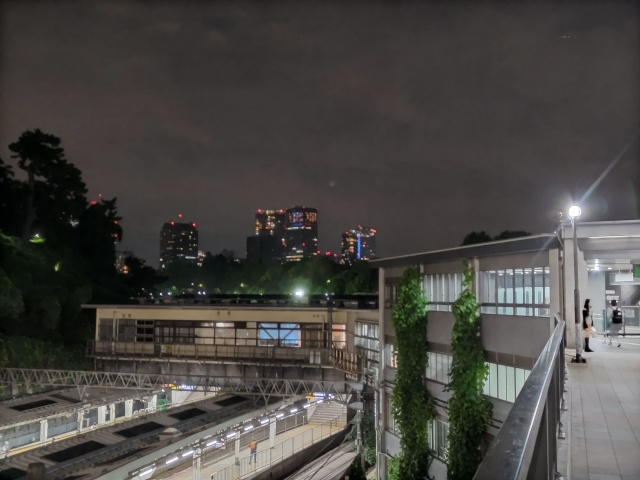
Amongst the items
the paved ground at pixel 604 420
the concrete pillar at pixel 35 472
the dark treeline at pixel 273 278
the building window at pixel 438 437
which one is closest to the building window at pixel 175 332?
the building window at pixel 438 437

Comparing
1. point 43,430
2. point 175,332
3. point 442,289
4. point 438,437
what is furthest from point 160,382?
point 442,289

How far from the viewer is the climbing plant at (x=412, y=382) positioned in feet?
72.3

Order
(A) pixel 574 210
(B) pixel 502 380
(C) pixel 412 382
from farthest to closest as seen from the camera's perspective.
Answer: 1. (C) pixel 412 382
2. (B) pixel 502 380
3. (A) pixel 574 210

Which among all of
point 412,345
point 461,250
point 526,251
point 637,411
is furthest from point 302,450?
point 637,411

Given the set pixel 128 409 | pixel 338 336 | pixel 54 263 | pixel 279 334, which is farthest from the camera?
pixel 54 263

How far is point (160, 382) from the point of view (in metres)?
36.1

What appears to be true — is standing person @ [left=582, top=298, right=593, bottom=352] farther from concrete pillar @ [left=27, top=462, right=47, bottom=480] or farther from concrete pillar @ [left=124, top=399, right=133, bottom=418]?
concrete pillar @ [left=124, top=399, right=133, bottom=418]

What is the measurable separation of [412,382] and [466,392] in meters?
4.25

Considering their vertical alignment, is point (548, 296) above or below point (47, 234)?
below

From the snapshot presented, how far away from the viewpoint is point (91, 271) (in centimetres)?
5691

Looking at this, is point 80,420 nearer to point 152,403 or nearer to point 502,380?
point 152,403

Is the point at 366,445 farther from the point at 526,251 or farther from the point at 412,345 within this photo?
the point at 526,251

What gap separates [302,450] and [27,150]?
130 ft

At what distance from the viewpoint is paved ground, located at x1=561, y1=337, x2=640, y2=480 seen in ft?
17.5
